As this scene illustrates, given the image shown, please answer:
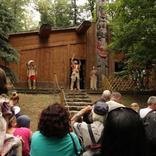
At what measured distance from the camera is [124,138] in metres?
2.50

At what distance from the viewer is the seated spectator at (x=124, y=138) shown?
2.49 m

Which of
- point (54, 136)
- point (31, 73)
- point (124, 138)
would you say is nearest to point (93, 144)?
point (54, 136)

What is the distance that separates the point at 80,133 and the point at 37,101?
45.7ft

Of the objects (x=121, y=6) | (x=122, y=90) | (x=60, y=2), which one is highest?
(x=60, y=2)

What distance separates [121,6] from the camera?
1903 centimetres

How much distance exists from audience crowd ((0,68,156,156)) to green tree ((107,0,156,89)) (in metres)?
13.2

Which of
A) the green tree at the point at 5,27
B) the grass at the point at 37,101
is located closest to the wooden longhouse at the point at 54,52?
the grass at the point at 37,101

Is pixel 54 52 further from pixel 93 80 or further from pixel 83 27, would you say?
pixel 93 80

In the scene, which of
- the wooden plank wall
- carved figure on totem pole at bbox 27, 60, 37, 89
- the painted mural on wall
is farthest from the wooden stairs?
the wooden plank wall

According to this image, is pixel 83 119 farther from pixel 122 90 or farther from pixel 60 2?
pixel 60 2

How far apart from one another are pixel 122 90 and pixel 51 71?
5004 mm

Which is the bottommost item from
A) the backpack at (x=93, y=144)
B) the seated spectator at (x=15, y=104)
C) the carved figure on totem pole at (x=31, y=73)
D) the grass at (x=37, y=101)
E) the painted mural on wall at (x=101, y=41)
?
the grass at (x=37, y=101)

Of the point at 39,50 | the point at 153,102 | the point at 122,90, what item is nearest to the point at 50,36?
the point at 39,50

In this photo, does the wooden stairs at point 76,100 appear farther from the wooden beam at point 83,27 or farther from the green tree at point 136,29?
the wooden beam at point 83,27
